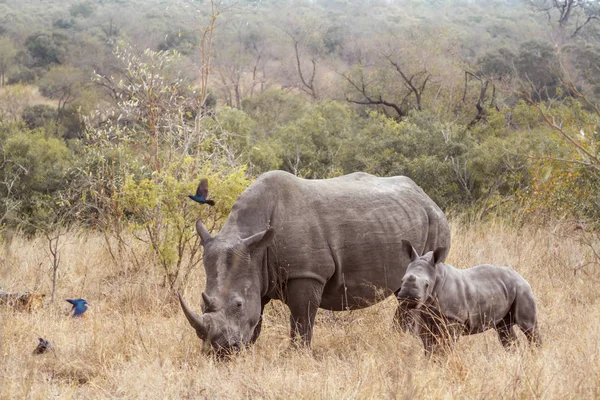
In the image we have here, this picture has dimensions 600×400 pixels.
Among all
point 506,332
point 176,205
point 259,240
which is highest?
point 259,240

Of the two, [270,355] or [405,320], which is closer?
[270,355]

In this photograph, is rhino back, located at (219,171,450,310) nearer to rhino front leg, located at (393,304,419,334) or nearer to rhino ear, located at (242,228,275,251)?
rhino ear, located at (242,228,275,251)

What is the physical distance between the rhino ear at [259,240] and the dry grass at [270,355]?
74cm

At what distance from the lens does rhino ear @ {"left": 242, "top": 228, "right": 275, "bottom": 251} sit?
18.4 feet

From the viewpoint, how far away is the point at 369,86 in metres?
27.6

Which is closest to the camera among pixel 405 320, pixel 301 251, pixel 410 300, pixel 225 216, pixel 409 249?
pixel 410 300

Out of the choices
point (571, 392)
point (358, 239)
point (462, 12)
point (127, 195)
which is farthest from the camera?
point (462, 12)

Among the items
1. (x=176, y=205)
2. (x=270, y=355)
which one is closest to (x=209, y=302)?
(x=270, y=355)

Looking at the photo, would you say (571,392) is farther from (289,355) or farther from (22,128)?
(22,128)

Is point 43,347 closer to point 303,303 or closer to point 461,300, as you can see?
point 303,303

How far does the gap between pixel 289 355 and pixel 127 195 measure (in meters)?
3.33

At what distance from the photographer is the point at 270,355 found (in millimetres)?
5906

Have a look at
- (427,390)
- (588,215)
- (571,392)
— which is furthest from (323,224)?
(588,215)

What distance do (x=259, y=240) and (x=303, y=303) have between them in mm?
656
